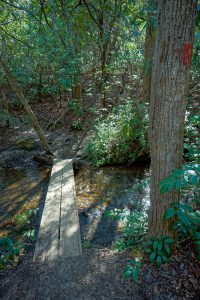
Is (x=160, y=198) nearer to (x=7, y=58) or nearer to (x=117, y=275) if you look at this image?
(x=117, y=275)

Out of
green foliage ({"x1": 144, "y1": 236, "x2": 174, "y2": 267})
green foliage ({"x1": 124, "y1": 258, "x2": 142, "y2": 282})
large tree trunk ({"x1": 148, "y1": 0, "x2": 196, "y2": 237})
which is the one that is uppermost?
large tree trunk ({"x1": 148, "y1": 0, "x2": 196, "y2": 237})

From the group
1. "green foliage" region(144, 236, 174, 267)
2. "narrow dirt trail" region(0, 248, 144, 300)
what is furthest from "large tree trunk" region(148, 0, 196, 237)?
"narrow dirt trail" region(0, 248, 144, 300)

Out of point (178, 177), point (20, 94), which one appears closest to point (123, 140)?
point (20, 94)

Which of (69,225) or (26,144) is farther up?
(26,144)

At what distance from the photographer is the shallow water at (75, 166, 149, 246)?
14.6 feet

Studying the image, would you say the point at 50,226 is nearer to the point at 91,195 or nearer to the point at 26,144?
the point at 91,195

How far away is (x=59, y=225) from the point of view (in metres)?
3.87

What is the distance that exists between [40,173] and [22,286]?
4729 mm

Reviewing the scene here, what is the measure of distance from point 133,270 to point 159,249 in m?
0.39

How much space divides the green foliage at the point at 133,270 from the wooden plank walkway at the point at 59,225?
0.90 m

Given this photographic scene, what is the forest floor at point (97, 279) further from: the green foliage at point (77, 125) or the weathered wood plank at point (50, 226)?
the green foliage at point (77, 125)

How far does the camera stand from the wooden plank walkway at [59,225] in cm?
327

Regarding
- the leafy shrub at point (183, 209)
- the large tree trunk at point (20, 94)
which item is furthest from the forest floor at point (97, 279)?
the large tree trunk at point (20, 94)

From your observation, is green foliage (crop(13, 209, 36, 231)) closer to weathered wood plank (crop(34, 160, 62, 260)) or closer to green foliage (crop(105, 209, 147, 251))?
weathered wood plank (crop(34, 160, 62, 260))
